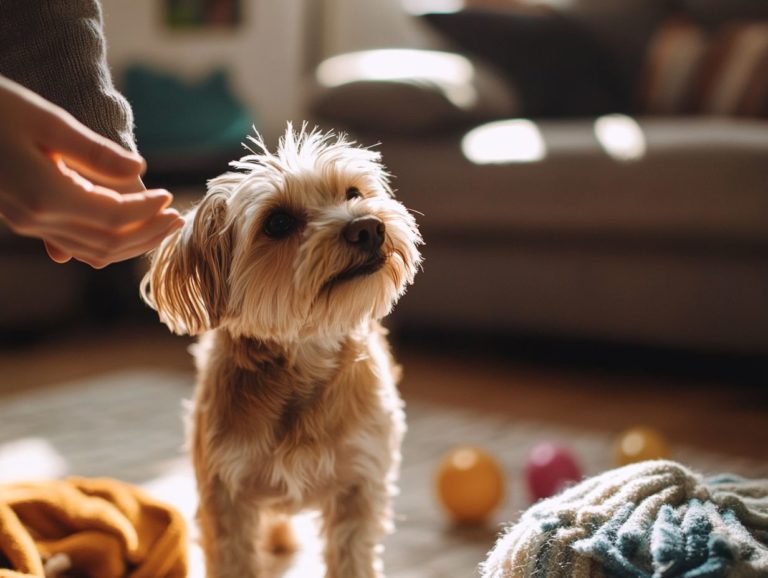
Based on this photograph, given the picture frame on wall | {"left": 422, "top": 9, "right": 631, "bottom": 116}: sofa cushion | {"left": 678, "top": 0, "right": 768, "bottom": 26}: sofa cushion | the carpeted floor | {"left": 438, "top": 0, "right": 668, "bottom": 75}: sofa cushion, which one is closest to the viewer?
the carpeted floor

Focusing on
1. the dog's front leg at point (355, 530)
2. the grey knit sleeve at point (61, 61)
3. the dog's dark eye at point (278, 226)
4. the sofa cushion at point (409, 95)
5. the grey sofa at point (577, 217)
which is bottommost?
the dog's front leg at point (355, 530)

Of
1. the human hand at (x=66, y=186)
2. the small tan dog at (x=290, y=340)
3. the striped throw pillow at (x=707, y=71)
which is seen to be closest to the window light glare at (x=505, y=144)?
the striped throw pillow at (x=707, y=71)

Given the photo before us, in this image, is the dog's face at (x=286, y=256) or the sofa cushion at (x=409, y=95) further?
the sofa cushion at (x=409, y=95)

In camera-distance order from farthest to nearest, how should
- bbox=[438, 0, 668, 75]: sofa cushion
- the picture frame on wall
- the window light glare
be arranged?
the picture frame on wall → bbox=[438, 0, 668, 75]: sofa cushion → the window light glare

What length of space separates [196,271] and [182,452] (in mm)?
995

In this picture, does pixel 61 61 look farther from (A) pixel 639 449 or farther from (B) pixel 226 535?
(A) pixel 639 449

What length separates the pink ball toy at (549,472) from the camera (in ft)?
5.86

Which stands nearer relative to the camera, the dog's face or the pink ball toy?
the dog's face

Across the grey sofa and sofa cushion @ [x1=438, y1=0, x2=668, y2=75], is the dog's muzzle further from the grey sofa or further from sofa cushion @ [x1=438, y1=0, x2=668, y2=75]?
sofa cushion @ [x1=438, y1=0, x2=668, y2=75]

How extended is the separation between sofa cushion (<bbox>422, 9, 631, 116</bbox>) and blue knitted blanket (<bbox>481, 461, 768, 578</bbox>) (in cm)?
253

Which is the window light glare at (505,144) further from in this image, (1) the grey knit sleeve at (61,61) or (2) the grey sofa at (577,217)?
(1) the grey knit sleeve at (61,61)

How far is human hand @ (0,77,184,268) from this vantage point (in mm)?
863

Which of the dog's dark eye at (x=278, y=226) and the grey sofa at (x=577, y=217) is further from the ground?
the grey sofa at (x=577, y=217)

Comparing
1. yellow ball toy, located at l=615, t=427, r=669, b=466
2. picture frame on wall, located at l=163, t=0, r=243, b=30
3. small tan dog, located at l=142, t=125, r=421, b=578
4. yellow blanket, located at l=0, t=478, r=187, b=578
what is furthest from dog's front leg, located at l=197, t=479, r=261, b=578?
picture frame on wall, located at l=163, t=0, r=243, b=30
